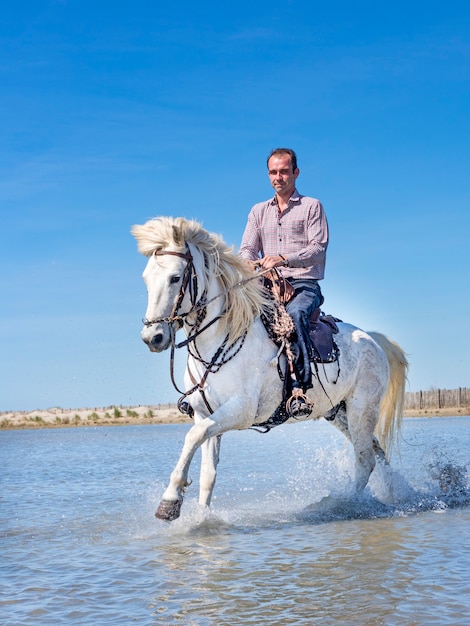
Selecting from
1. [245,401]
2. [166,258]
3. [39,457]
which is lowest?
[39,457]

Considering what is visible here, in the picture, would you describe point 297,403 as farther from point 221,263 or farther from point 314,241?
point 314,241

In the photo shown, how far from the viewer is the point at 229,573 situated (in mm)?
5789

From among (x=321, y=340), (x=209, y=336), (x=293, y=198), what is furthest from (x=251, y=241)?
(x=209, y=336)

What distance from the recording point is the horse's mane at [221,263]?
681cm

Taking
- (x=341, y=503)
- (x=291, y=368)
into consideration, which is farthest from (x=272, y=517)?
(x=291, y=368)

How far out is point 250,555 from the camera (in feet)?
21.1

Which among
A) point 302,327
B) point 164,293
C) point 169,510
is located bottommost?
point 169,510

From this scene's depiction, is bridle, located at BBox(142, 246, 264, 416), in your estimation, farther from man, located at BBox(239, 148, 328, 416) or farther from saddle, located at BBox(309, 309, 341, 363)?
saddle, located at BBox(309, 309, 341, 363)

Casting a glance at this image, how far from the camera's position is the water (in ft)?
15.8

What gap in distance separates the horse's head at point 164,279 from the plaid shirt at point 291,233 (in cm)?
151

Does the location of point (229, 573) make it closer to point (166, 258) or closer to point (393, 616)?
point (393, 616)

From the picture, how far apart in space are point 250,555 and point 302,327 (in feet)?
7.76

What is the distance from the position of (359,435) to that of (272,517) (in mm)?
1436

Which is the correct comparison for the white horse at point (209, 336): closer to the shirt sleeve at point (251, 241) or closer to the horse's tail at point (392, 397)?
the shirt sleeve at point (251, 241)
